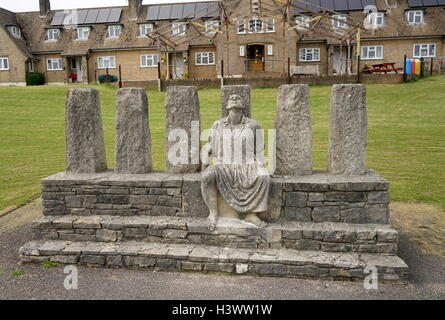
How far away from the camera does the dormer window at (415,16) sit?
28047 millimetres

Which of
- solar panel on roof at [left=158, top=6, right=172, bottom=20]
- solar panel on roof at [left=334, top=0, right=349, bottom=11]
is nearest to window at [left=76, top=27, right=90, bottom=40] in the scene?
solar panel on roof at [left=158, top=6, right=172, bottom=20]

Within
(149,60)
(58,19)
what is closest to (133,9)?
(149,60)

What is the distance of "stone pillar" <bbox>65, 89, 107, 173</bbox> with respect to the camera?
5668 millimetres

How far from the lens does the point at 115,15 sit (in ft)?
104

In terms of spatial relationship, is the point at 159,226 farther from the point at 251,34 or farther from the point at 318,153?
the point at 251,34

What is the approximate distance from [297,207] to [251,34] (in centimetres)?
2447

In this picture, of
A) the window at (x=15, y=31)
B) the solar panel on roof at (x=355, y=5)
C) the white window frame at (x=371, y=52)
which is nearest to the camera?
the white window frame at (x=371, y=52)

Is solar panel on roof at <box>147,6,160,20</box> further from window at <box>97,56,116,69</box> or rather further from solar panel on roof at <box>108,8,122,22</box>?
window at <box>97,56,116,69</box>

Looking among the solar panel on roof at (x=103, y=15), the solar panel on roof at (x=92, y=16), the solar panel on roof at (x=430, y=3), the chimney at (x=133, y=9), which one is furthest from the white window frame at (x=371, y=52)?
the solar panel on roof at (x=92, y=16)

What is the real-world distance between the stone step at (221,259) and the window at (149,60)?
2709 cm

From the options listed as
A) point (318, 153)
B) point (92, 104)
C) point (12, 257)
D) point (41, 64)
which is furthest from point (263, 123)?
point (41, 64)

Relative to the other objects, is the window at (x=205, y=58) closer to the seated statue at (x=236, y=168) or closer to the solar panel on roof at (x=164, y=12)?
the solar panel on roof at (x=164, y=12)

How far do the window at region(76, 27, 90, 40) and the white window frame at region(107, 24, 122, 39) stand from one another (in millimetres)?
2069

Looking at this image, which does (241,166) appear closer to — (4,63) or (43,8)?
(4,63)
